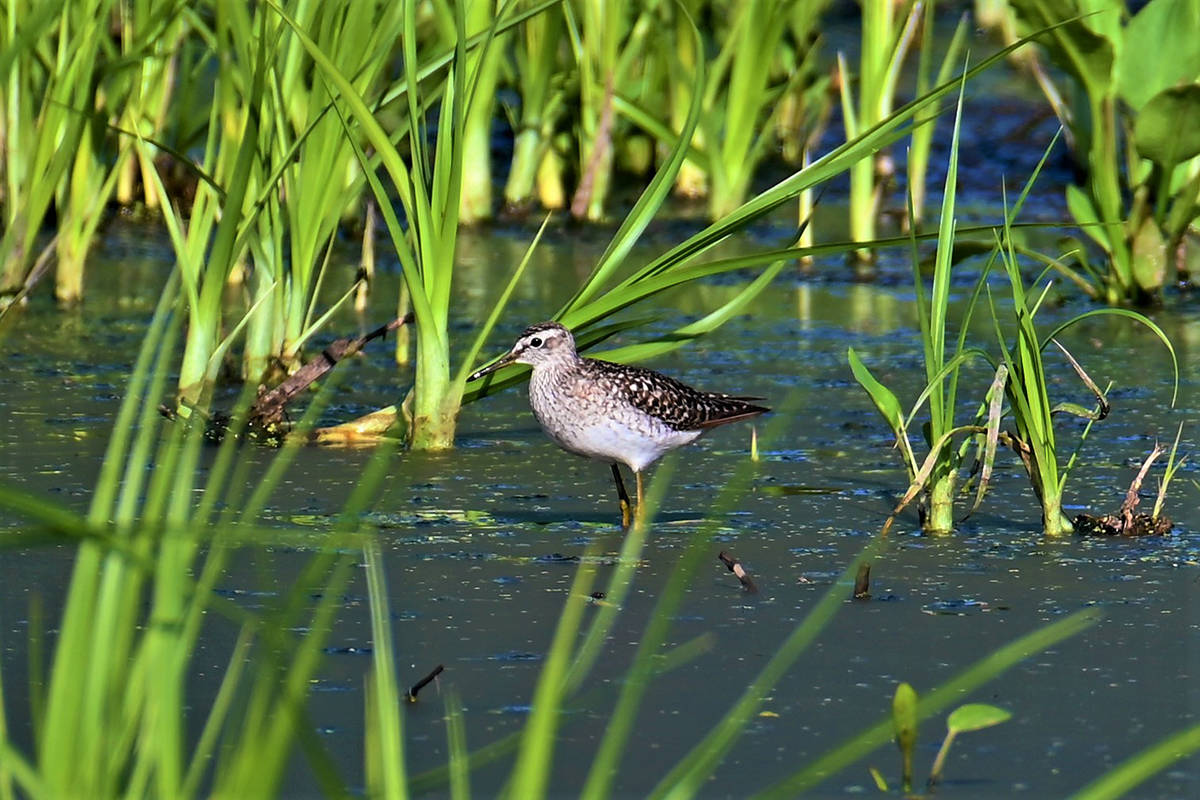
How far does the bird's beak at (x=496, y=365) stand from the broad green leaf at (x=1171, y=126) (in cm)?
278

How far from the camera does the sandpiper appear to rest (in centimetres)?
493

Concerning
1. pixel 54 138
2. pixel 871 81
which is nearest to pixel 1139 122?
pixel 871 81

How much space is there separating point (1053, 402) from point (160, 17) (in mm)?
3110

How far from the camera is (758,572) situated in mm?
4406

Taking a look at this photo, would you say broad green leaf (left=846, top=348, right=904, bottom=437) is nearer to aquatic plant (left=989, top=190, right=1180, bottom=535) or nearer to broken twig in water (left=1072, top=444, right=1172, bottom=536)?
aquatic plant (left=989, top=190, right=1180, bottom=535)

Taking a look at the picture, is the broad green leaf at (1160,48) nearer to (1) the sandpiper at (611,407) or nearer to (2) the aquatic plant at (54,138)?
(1) the sandpiper at (611,407)

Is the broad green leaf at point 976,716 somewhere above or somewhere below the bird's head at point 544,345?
below

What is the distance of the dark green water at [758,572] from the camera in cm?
336


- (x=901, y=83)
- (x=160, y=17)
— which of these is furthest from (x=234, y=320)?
(x=901, y=83)

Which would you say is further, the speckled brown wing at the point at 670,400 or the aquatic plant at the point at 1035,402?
the speckled brown wing at the point at 670,400

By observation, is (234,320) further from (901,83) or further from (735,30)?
(901,83)

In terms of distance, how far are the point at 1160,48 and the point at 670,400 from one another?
3.08m

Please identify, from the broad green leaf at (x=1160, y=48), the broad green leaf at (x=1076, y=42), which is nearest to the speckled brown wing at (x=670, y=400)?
the broad green leaf at (x=1076, y=42)

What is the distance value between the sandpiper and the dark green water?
0.58 ft
